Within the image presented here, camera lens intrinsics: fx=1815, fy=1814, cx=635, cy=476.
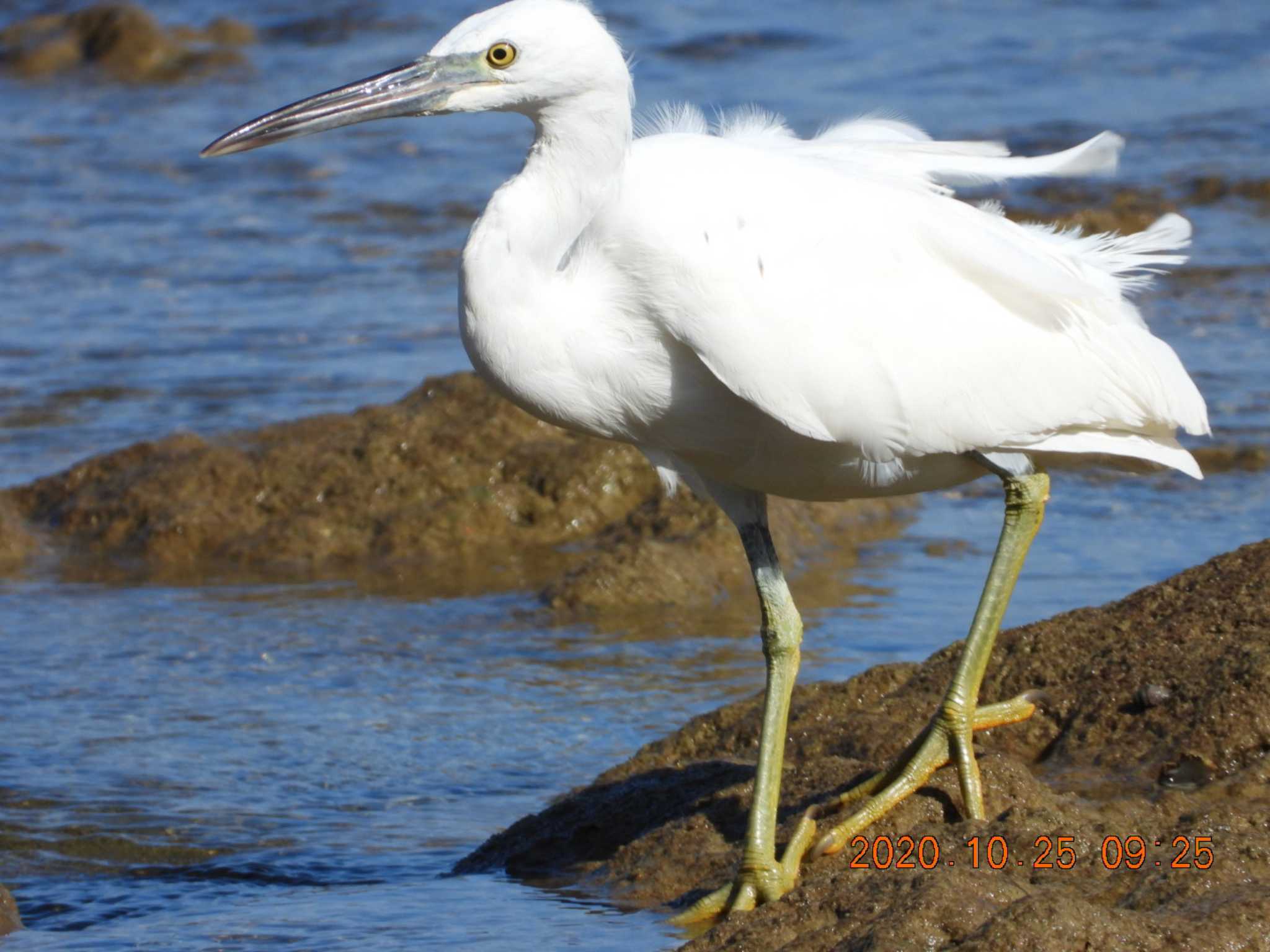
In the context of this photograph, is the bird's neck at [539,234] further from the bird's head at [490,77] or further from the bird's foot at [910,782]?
the bird's foot at [910,782]

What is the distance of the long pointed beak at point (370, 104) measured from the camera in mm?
3920

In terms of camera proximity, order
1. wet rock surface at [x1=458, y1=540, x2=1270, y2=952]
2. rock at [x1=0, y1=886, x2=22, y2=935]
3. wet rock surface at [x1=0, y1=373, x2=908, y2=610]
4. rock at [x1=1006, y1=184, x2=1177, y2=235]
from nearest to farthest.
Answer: wet rock surface at [x1=458, y1=540, x2=1270, y2=952], rock at [x1=0, y1=886, x2=22, y2=935], wet rock surface at [x1=0, y1=373, x2=908, y2=610], rock at [x1=1006, y1=184, x2=1177, y2=235]

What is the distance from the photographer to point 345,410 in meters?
9.62

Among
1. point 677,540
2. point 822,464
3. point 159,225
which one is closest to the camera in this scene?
point 822,464

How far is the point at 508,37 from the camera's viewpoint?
3850mm

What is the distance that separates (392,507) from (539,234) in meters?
4.20

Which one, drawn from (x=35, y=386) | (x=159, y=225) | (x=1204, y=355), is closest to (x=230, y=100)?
(x=159, y=225)

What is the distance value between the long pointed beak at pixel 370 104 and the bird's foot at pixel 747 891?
180 centimetres

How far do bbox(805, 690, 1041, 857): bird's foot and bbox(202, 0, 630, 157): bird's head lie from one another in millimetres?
1615

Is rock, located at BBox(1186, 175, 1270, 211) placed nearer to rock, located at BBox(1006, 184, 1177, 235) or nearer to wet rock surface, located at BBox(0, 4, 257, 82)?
rock, located at BBox(1006, 184, 1177, 235)

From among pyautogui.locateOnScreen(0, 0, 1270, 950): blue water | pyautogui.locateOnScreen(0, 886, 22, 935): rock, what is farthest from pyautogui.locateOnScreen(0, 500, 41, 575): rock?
pyautogui.locateOnScreen(0, 886, 22, 935): rock

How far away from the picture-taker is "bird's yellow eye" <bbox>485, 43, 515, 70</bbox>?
386 cm

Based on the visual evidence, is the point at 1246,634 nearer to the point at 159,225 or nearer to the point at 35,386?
the point at 35,386

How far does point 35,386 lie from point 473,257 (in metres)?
7.22
